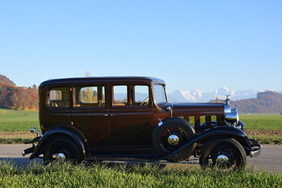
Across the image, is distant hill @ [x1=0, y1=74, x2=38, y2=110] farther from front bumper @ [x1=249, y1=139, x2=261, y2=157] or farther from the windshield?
front bumper @ [x1=249, y1=139, x2=261, y2=157]

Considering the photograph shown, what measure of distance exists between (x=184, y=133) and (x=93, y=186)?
7.35 ft

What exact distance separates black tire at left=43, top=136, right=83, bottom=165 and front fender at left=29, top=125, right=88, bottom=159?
4.1 inches

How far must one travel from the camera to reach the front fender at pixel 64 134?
6.59m

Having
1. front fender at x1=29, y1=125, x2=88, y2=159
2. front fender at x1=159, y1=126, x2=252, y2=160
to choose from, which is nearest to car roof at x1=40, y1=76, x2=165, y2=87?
front fender at x1=29, y1=125, x2=88, y2=159

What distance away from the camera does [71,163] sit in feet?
21.4

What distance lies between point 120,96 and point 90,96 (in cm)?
75

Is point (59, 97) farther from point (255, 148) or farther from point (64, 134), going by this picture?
point (255, 148)

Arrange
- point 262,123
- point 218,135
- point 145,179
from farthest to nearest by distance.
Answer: point 262,123 < point 218,135 < point 145,179

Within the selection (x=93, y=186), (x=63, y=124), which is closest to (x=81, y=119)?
(x=63, y=124)

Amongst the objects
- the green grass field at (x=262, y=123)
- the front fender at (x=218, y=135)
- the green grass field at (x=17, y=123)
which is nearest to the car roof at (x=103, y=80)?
the front fender at (x=218, y=135)

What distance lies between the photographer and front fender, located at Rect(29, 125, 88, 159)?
21.6 ft

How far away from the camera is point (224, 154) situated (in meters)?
6.06

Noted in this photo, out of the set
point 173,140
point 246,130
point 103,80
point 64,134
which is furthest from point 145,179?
point 246,130

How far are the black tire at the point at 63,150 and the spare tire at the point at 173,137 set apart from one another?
1.67 m
